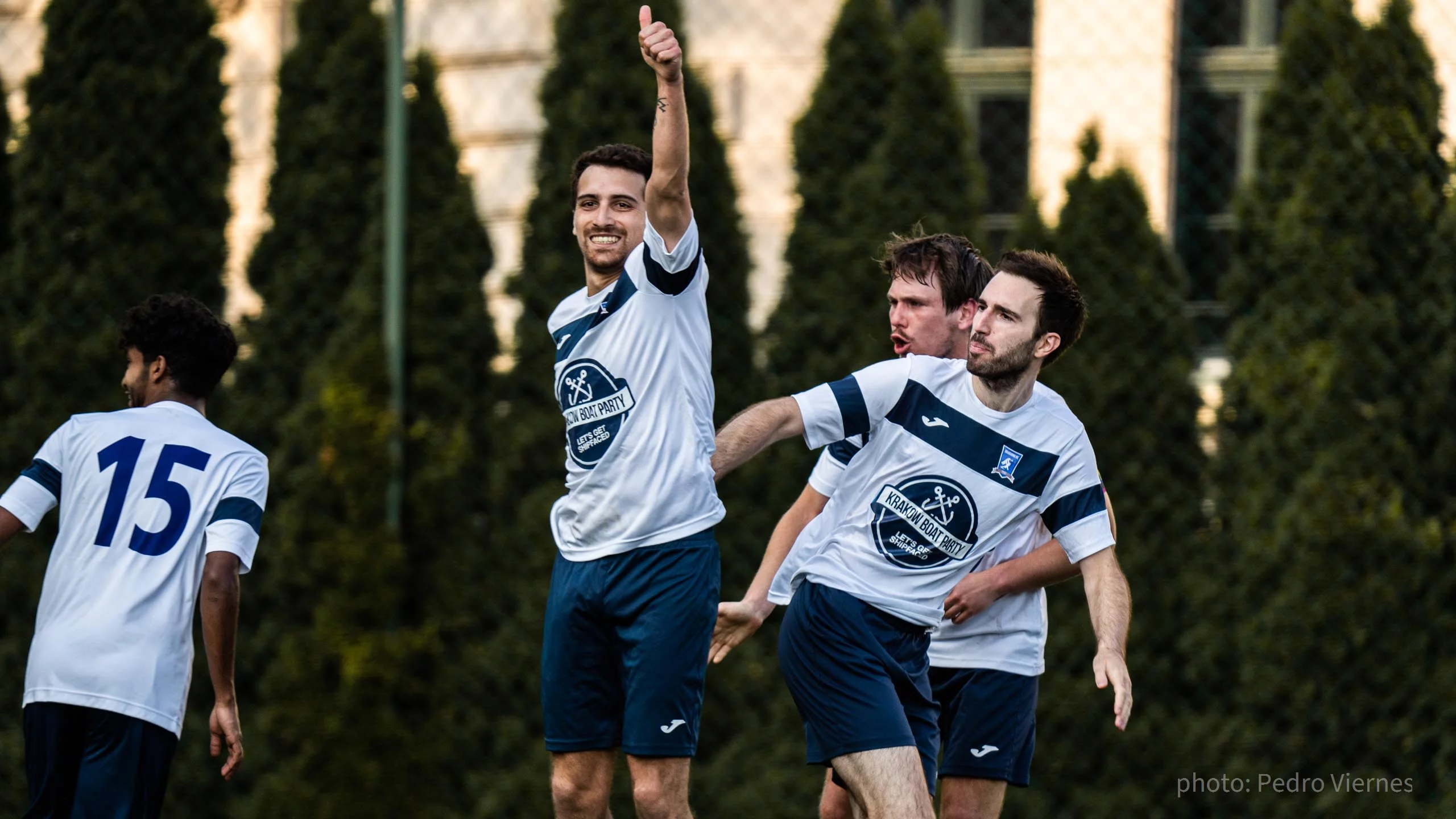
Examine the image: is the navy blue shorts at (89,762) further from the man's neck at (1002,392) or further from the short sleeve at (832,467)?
the man's neck at (1002,392)

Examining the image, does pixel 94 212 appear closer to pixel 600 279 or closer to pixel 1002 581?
pixel 600 279

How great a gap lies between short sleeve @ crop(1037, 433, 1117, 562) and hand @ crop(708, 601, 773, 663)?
2.66 feet

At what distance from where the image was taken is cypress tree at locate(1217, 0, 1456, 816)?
671cm

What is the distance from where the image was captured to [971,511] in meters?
4.46

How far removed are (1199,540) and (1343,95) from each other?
192 centimetres

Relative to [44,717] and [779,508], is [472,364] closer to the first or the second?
[779,508]

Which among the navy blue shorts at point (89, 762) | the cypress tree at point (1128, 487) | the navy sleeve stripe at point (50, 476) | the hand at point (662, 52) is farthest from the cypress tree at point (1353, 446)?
the navy sleeve stripe at point (50, 476)

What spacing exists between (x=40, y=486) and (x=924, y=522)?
241 cm

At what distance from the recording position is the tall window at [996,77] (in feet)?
25.9

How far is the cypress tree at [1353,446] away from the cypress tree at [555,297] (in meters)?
2.16

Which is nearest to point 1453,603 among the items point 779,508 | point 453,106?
point 779,508

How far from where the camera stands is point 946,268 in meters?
4.87

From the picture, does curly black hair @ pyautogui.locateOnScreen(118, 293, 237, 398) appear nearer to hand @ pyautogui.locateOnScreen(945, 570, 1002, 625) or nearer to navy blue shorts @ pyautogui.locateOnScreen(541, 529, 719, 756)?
navy blue shorts @ pyautogui.locateOnScreen(541, 529, 719, 756)

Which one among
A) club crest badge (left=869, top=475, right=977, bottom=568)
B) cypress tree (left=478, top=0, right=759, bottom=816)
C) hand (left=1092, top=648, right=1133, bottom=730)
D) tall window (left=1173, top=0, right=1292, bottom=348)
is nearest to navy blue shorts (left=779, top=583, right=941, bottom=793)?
club crest badge (left=869, top=475, right=977, bottom=568)
